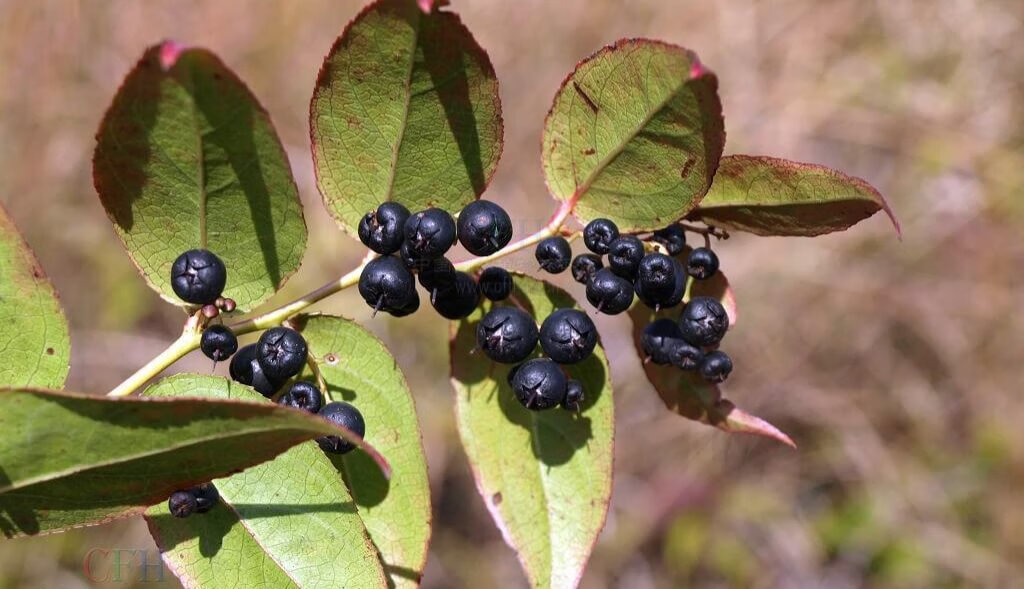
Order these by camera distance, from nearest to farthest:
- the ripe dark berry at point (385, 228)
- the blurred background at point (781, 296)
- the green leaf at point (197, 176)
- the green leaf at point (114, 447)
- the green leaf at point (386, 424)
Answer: the green leaf at point (114, 447)
the green leaf at point (197, 176)
the ripe dark berry at point (385, 228)
the green leaf at point (386, 424)
the blurred background at point (781, 296)

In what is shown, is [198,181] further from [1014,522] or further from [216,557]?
[1014,522]

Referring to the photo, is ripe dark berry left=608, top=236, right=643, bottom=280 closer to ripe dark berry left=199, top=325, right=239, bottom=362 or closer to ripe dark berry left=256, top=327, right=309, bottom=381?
ripe dark berry left=256, top=327, right=309, bottom=381

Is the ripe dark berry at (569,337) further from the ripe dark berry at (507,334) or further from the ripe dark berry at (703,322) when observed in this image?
the ripe dark berry at (703,322)

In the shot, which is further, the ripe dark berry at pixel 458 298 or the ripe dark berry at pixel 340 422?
the ripe dark berry at pixel 458 298

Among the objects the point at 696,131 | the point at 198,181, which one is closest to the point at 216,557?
the point at 198,181

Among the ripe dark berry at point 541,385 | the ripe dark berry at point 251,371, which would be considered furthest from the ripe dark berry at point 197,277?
the ripe dark berry at point 541,385

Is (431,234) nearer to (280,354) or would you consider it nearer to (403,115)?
(403,115)

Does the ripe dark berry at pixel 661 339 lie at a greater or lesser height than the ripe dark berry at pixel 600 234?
lesser
